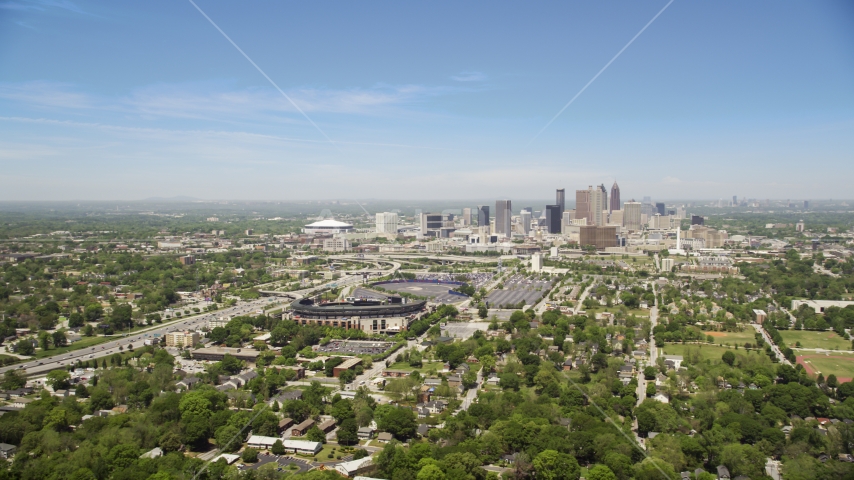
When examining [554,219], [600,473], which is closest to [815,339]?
[600,473]

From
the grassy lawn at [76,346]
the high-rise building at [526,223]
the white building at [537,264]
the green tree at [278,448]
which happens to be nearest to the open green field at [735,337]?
the green tree at [278,448]

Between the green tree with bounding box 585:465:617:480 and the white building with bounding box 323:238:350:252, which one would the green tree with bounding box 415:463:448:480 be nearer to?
the green tree with bounding box 585:465:617:480

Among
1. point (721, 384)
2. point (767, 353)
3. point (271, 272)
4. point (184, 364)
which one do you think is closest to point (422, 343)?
point (184, 364)

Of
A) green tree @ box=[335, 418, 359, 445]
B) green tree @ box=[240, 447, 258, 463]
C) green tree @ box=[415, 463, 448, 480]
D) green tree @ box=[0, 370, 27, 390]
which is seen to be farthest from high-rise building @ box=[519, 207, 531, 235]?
green tree @ box=[415, 463, 448, 480]

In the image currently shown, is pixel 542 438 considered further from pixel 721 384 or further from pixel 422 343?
pixel 422 343

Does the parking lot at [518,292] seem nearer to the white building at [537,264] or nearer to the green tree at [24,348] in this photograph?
the white building at [537,264]

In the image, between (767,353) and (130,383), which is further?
(767,353)
